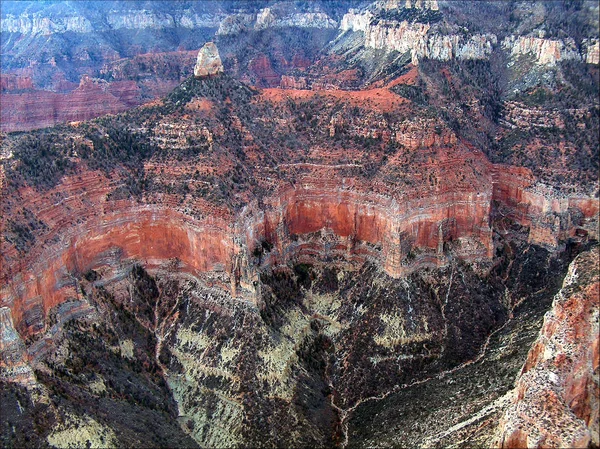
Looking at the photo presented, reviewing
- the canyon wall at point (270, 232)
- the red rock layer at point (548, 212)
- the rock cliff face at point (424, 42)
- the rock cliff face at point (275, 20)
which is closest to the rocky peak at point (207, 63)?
the canyon wall at point (270, 232)

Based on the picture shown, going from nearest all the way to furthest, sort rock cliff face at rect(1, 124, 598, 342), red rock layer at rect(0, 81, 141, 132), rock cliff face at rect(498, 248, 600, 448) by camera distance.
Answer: rock cliff face at rect(498, 248, 600, 448) < rock cliff face at rect(1, 124, 598, 342) < red rock layer at rect(0, 81, 141, 132)

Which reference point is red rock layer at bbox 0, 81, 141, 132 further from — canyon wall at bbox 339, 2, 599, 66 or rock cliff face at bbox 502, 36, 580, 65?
rock cliff face at bbox 502, 36, 580, 65

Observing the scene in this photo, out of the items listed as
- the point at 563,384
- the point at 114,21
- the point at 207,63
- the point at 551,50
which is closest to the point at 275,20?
the point at 114,21

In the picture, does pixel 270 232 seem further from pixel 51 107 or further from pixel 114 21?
pixel 114 21

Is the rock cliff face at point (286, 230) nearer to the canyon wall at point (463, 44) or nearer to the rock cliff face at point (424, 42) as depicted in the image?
the canyon wall at point (463, 44)

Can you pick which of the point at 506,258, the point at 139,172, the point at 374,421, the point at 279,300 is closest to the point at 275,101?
the point at 139,172

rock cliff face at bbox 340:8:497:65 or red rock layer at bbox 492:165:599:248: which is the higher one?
rock cliff face at bbox 340:8:497:65

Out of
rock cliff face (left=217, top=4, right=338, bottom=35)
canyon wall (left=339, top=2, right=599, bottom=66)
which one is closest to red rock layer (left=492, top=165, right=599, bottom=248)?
canyon wall (left=339, top=2, right=599, bottom=66)
